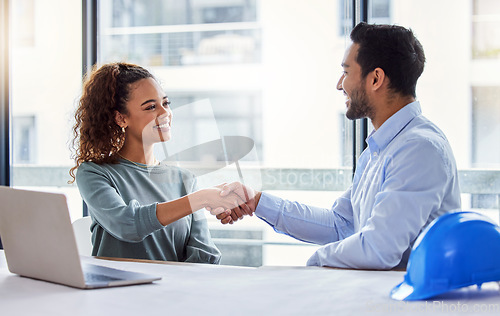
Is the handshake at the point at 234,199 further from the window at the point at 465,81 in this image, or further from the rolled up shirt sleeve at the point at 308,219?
the window at the point at 465,81

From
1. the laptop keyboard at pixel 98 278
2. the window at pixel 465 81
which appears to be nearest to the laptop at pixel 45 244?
the laptop keyboard at pixel 98 278

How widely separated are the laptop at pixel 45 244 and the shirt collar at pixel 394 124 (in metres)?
0.75

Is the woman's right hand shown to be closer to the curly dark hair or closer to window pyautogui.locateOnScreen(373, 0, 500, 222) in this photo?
the curly dark hair

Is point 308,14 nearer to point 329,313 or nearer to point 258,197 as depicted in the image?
point 258,197

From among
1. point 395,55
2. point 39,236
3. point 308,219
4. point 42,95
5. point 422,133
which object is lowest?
point 308,219

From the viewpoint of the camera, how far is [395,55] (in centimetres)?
151

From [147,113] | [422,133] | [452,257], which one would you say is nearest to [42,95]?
[147,113]

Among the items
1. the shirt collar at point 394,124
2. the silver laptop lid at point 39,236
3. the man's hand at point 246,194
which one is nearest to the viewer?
the silver laptop lid at point 39,236

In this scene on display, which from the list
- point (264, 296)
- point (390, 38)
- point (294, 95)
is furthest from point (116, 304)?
point (294, 95)

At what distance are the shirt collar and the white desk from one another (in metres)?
0.45

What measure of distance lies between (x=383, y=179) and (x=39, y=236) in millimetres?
836

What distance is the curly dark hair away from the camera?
1727mm

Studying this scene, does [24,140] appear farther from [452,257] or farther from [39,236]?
[452,257]

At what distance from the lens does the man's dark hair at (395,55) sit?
4.96 feet
